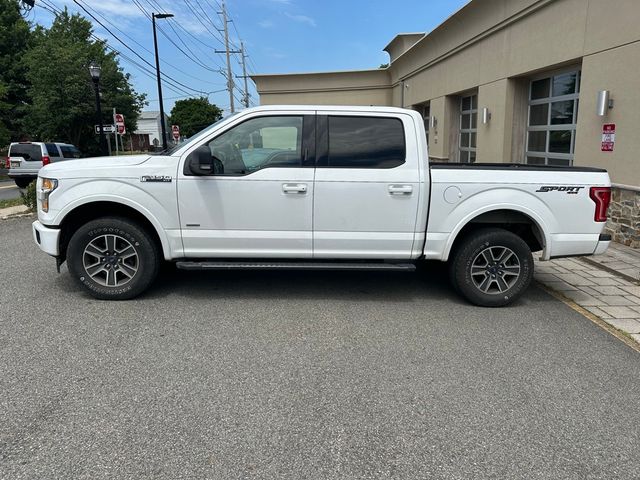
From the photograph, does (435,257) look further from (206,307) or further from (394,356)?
(206,307)

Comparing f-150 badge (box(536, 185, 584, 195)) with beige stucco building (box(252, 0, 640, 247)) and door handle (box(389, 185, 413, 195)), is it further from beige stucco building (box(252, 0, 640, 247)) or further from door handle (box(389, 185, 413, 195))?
beige stucco building (box(252, 0, 640, 247))

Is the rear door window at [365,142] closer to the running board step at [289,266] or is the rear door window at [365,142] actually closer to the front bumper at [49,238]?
the running board step at [289,266]

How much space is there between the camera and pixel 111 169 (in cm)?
505

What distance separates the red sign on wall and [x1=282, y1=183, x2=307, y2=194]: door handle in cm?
568

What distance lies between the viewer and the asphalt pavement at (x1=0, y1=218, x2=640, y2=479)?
2758 mm

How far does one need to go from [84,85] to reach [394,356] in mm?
33467

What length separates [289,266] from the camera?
5.17 metres

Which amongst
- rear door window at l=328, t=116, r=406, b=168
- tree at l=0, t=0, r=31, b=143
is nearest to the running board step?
rear door window at l=328, t=116, r=406, b=168

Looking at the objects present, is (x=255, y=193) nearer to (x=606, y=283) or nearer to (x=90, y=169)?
(x=90, y=169)

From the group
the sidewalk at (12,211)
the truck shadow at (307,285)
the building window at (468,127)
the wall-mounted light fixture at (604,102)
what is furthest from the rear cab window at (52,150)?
the wall-mounted light fixture at (604,102)

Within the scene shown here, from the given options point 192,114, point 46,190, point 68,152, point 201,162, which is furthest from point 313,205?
point 192,114

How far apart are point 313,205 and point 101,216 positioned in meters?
2.30

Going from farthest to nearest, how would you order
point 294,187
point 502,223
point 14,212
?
point 14,212, point 502,223, point 294,187

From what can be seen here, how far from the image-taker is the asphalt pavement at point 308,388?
276 centimetres
